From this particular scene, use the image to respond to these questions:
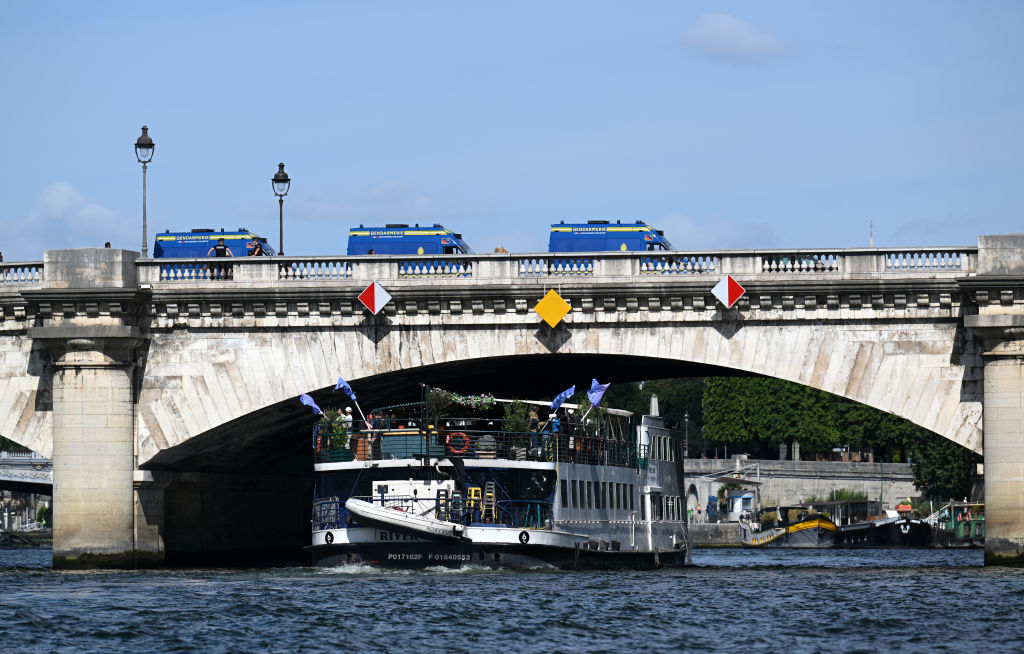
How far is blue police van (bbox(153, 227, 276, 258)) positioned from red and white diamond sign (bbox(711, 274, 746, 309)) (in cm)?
1585

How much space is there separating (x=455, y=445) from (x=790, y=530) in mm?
55010

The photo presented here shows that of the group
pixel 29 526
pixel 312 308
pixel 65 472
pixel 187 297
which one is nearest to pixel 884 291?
pixel 312 308

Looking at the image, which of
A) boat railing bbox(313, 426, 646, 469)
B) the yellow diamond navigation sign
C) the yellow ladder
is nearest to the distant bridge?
boat railing bbox(313, 426, 646, 469)

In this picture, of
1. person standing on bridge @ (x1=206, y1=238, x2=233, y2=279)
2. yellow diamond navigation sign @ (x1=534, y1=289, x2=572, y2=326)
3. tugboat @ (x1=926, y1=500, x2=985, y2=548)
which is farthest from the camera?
tugboat @ (x1=926, y1=500, x2=985, y2=548)

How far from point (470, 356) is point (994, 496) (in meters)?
14.6

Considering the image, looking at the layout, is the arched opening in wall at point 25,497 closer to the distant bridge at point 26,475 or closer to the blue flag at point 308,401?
the distant bridge at point 26,475

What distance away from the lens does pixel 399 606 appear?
42312 millimetres

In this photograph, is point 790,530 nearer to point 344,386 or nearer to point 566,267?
point 566,267

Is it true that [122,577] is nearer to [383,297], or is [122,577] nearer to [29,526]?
[383,297]

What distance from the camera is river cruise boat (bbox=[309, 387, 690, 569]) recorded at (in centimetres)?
4953

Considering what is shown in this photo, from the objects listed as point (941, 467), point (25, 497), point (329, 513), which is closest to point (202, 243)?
point (329, 513)

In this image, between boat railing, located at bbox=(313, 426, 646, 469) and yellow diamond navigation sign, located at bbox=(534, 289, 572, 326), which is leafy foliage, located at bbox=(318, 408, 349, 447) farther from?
yellow diamond navigation sign, located at bbox=(534, 289, 572, 326)

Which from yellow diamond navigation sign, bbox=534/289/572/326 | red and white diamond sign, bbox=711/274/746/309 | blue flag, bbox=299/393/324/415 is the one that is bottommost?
blue flag, bbox=299/393/324/415

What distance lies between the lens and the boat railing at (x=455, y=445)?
1999 inches
